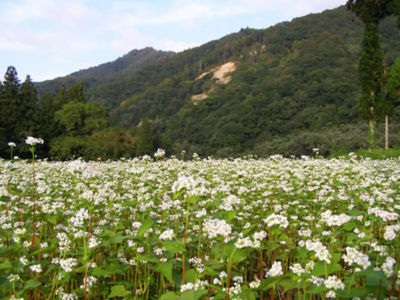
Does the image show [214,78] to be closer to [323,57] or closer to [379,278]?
[323,57]

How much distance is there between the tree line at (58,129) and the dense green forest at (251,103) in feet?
0.77

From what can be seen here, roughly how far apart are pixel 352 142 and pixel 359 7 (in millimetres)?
14550

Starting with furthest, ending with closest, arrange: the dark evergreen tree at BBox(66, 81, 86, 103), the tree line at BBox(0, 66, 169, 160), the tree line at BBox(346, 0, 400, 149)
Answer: the dark evergreen tree at BBox(66, 81, 86, 103)
the tree line at BBox(0, 66, 169, 160)
the tree line at BBox(346, 0, 400, 149)

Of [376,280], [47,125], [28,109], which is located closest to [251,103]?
[47,125]

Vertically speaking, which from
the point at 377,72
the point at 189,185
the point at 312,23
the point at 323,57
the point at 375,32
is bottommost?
the point at 189,185

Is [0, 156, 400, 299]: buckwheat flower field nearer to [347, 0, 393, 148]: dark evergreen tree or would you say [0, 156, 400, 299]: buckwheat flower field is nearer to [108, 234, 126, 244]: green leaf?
[108, 234, 126, 244]: green leaf

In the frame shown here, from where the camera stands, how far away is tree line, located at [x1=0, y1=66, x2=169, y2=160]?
125ft

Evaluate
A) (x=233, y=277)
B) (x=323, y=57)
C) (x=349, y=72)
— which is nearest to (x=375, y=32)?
(x=233, y=277)

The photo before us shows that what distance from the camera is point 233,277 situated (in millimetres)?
3189

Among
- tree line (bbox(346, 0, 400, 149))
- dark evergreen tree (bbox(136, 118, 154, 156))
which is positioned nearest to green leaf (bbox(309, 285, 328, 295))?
tree line (bbox(346, 0, 400, 149))

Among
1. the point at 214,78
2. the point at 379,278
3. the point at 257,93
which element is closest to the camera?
the point at 379,278

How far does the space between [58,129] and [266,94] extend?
54.7 meters

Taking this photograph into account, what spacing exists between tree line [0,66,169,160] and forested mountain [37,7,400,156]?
776 inches

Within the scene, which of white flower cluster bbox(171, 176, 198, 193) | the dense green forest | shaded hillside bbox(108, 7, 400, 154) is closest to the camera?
white flower cluster bbox(171, 176, 198, 193)
